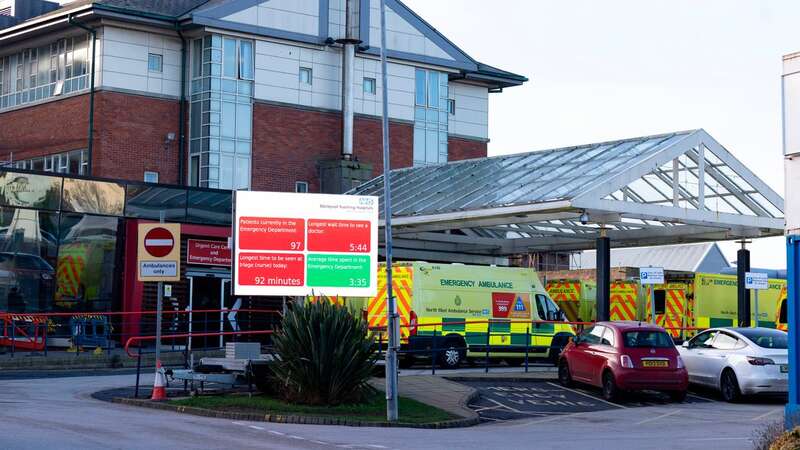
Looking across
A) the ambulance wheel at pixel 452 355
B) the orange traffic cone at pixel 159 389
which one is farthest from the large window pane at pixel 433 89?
the orange traffic cone at pixel 159 389

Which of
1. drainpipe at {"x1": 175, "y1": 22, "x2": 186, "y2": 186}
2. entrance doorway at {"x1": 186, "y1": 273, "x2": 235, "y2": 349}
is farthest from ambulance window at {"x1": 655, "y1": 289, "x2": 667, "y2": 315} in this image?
drainpipe at {"x1": 175, "y1": 22, "x2": 186, "y2": 186}

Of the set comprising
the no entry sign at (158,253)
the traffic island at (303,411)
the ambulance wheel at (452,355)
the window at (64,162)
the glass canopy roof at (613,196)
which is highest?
the window at (64,162)

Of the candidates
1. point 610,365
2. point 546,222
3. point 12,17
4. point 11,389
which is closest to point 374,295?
point 546,222

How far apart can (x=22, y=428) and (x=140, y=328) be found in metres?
20.8

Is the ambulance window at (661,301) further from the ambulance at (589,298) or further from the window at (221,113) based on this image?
the window at (221,113)

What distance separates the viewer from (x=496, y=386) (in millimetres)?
26172

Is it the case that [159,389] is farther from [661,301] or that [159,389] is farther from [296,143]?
[296,143]

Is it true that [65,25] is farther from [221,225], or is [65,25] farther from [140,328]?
[140,328]

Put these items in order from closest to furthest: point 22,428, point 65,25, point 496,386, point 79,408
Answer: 1. point 22,428
2. point 79,408
3. point 496,386
4. point 65,25

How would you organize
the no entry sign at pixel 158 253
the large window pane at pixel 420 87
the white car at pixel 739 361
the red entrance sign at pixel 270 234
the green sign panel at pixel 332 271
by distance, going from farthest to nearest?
the large window pane at pixel 420 87 < the green sign panel at pixel 332 271 < the red entrance sign at pixel 270 234 < the white car at pixel 739 361 < the no entry sign at pixel 158 253

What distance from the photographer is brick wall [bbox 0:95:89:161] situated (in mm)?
46531

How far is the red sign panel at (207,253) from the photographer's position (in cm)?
4056

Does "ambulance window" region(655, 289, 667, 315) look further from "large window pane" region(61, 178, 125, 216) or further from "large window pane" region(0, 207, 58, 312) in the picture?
"large window pane" region(0, 207, 58, 312)

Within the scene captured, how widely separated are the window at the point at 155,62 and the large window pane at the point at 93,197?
956cm
